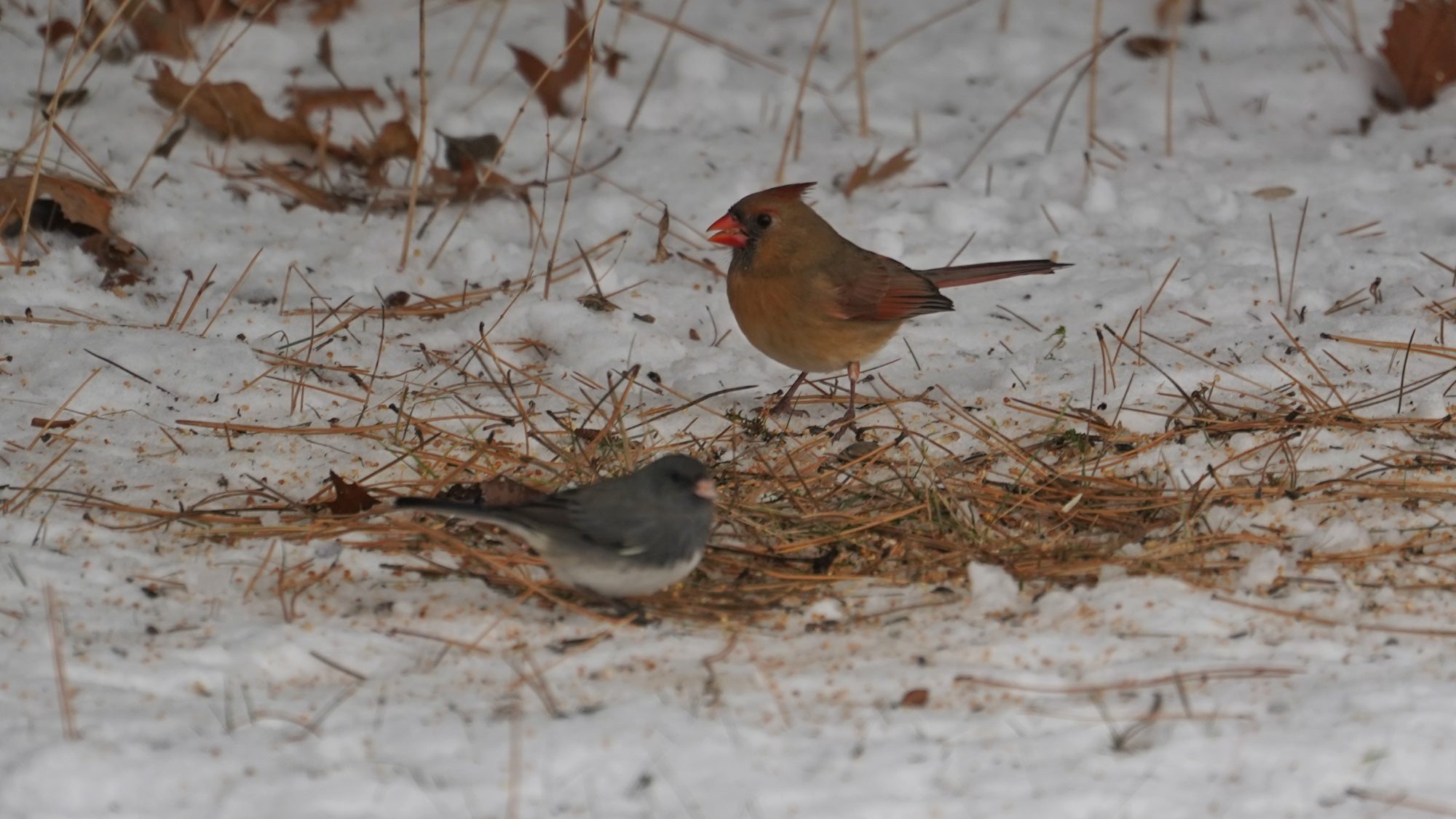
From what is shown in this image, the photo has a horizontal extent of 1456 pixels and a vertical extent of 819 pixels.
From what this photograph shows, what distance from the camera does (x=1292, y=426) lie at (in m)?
3.90

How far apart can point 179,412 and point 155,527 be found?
0.70 m

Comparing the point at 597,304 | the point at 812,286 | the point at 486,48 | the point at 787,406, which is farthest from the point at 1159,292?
the point at 486,48

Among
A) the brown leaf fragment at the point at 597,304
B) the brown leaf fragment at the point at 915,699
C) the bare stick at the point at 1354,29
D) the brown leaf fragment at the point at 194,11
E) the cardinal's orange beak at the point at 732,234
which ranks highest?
the bare stick at the point at 1354,29

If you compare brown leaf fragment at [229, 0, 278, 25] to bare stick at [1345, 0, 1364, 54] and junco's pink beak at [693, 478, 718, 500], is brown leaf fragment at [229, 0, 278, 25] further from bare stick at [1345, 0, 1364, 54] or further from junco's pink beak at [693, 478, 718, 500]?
bare stick at [1345, 0, 1364, 54]

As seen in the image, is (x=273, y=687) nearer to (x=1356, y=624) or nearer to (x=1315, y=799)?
(x=1315, y=799)

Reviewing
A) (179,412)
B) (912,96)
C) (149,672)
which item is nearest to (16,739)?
(149,672)

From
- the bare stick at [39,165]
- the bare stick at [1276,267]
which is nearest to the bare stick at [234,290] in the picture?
the bare stick at [39,165]

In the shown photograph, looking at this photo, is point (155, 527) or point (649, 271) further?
point (649, 271)

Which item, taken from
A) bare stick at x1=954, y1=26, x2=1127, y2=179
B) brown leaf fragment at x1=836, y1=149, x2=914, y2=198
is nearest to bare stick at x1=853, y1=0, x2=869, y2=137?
brown leaf fragment at x1=836, y1=149, x2=914, y2=198

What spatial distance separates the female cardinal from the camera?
13.9 ft

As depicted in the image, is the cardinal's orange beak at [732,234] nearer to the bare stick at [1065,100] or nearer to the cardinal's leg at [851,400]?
the cardinal's leg at [851,400]

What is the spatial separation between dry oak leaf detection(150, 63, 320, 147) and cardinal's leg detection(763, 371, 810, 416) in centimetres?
226

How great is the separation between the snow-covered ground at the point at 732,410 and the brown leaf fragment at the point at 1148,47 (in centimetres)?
11

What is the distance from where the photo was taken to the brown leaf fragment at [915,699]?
2.81 metres
